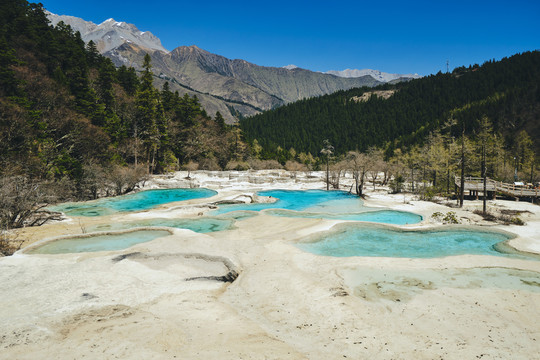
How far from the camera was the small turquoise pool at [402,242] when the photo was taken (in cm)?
1360

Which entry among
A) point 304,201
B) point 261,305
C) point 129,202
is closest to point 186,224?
point 261,305

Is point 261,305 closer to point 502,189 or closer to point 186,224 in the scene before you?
point 186,224

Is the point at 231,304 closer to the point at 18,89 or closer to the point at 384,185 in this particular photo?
the point at 18,89

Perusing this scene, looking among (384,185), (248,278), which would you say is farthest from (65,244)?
(384,185)

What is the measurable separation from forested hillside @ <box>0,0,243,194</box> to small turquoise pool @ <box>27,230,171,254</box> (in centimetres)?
780

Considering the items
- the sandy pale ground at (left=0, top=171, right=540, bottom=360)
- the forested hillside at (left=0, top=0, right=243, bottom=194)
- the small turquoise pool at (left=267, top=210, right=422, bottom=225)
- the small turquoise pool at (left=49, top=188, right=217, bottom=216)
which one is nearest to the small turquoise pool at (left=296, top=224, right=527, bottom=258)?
the sandy pale ground at (left=0, top=171, right=540, bottom=360)

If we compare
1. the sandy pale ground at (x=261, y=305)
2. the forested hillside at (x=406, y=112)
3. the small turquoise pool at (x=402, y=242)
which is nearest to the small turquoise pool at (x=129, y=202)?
the sandy pale ground at (x=261, y=305)

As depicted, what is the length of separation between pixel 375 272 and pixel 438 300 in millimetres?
2504

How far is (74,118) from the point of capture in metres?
29.0

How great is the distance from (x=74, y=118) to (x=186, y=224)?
2085 centimetres

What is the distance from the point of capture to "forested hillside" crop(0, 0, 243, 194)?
75.6 ft

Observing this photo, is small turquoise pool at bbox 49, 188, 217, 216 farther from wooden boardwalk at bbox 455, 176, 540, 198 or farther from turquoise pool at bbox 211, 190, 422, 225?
wooden boardwalk at bbox 455, 176, 540, 198

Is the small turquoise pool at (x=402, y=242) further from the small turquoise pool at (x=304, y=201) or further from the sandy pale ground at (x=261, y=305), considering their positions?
the small turquoise pool at (x=304, y=201)

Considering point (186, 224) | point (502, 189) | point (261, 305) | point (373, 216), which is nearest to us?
point (261, 305)
